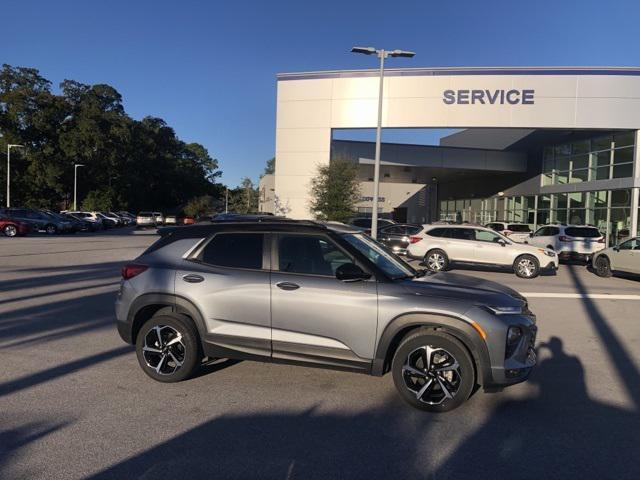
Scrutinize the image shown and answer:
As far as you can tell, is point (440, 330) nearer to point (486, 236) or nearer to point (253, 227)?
point (253, 227)

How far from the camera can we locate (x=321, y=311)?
4.60 meters

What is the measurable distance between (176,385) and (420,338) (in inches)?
96.5

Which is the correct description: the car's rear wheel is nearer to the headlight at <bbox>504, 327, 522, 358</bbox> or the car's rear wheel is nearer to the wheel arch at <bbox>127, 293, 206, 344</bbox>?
the wheel arch at <bbox>127, 293, 206, 344</bbox>

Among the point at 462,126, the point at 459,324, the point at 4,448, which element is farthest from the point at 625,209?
the point at 4,448

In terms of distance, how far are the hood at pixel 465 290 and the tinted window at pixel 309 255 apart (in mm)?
710

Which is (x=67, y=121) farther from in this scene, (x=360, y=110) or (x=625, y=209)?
(x=625, y=209)

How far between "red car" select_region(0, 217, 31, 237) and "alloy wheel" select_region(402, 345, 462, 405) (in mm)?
30891

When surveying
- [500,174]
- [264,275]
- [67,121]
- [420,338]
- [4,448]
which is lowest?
[4,448]

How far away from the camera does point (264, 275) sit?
4871 millimetres

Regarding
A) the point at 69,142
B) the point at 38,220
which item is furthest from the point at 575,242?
the point at 69,142

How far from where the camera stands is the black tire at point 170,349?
197 inches

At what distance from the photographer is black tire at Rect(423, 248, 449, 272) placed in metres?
15.9

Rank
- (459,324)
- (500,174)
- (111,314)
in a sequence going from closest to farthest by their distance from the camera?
(459,324)
(111,314)
(500,174)

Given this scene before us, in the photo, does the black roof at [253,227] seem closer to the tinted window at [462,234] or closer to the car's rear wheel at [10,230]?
the tinted window at [462,234]
